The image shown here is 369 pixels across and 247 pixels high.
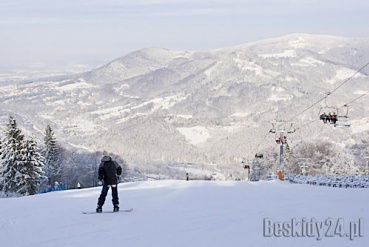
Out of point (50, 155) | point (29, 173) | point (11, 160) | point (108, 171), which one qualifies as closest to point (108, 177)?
point (108, 171)

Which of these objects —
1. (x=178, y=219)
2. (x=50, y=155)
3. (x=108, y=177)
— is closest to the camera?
(x=178, y=219)

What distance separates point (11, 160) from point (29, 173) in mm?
1549

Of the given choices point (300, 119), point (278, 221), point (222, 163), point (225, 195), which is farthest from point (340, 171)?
point (300, 119)

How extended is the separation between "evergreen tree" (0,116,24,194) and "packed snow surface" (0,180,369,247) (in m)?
24.3

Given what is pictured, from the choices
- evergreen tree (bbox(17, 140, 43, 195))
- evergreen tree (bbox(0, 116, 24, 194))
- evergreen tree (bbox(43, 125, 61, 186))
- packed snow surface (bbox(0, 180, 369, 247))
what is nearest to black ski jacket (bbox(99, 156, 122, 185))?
packed snow surface (bbox(0, 180, 369, 247))

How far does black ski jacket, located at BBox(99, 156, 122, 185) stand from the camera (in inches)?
455

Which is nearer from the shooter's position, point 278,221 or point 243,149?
point 278,221

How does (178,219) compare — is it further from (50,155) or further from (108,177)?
(50,155)

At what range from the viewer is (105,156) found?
464 inches

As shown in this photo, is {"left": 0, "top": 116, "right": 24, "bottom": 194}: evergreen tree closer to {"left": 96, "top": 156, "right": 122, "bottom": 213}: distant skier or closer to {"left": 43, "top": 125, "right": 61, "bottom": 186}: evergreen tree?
{"left": 43, "top": 125, "right": 61, "bottom": 186}: evergreen tree

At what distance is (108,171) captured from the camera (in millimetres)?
11625

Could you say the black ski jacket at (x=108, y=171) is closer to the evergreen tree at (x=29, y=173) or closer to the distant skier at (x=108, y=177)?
the distant skier at (x=108, y=177)

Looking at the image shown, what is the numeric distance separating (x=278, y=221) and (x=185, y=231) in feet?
5.66

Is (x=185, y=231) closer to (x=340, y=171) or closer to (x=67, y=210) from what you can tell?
(x=67, y=210)
